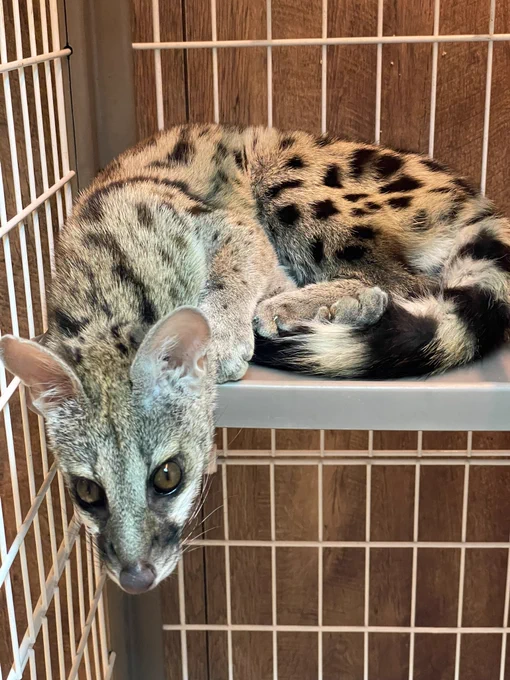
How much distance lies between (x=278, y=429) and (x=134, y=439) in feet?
1.75

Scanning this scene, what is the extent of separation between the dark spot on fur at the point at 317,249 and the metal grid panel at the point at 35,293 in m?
0.39

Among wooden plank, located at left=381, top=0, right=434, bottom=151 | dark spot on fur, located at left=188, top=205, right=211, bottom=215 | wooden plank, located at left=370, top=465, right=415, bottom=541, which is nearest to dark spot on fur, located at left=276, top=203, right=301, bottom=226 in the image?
dark spot on fur, located at left=188, top=205, right=211, bottom=215

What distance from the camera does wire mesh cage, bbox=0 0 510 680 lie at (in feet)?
2.98

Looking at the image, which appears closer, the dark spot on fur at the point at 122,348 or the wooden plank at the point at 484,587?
the dark spot on fur at the point at 122,348

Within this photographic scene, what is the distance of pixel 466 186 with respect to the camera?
1.13 meters

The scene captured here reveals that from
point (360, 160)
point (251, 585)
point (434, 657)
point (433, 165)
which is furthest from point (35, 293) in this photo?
point (434, 657)

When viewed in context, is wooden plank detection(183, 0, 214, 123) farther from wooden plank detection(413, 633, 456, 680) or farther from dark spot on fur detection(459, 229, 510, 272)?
wooden plank detection(413, 633, 456, 680)

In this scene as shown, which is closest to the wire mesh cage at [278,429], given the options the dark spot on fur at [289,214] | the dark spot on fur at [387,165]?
the dark spot on fur at [387,165]

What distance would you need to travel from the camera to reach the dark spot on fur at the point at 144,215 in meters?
1.00

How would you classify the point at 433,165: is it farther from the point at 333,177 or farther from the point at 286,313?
the point at 286,313

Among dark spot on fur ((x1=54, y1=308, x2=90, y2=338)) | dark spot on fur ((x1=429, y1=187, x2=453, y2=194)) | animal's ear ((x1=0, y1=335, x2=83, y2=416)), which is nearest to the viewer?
animal's ear ((x1=0, y1=335, x2=83, y2=416))

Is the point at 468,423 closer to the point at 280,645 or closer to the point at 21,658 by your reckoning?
the point at 21,658

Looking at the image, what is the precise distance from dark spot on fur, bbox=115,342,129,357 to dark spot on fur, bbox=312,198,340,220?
1.25ft

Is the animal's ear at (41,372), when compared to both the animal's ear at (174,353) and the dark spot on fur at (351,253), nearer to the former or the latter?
the animal's ear at (174,353)
